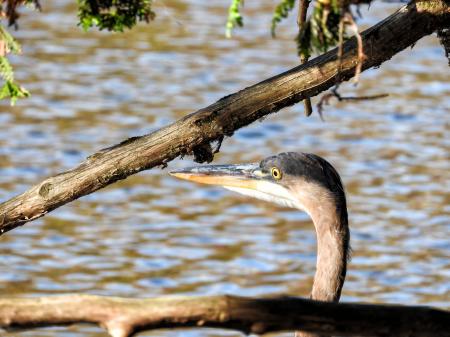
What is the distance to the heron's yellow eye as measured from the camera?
17.5 ft

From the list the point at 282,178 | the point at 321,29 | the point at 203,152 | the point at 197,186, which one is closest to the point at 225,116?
the point at 203,152

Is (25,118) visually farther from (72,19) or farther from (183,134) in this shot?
(183,134)

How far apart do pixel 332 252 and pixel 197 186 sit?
18.9 ft

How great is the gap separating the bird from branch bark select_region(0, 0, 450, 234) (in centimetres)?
99

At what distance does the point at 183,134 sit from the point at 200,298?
3.43ft

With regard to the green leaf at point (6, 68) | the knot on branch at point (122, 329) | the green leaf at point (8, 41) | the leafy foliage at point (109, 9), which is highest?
the leafy foliage at point (109, 9)

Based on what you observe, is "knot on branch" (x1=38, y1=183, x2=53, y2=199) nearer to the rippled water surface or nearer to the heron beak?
the heron beak

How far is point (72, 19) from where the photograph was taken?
15656 millimetres

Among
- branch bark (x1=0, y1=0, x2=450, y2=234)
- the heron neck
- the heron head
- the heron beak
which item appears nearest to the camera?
branch bark (x1=0, y1=0, x2=450, y2=234)

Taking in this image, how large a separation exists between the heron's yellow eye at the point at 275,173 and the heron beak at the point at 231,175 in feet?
0.18

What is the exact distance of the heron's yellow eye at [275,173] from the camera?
533 centimetres

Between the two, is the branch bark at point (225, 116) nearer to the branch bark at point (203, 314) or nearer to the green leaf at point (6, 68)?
the green leaf at point (6, 68)

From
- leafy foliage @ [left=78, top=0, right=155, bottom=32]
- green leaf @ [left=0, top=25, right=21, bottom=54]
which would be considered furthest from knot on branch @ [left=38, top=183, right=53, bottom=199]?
leafy foliage @ [left=78, top=0, right=155, bottom=32]

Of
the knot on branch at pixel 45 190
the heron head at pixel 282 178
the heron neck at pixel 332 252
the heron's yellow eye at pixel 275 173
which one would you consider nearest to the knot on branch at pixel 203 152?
the knot on branch at pixel 45 190
